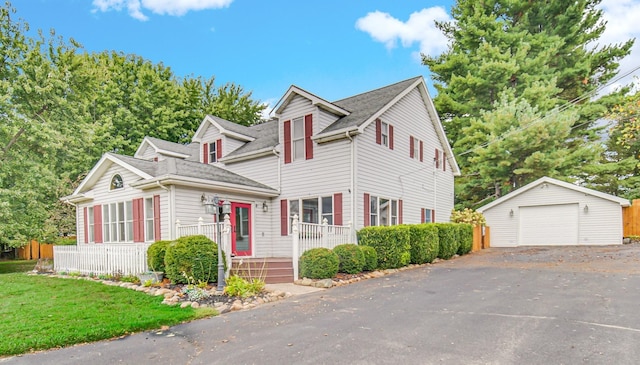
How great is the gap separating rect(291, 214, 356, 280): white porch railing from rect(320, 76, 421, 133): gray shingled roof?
3468 mm

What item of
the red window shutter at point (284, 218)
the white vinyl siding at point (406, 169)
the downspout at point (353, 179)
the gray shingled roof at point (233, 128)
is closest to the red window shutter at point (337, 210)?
the downspout at point (353, 179)

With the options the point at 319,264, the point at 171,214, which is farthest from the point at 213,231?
the point at 319,264

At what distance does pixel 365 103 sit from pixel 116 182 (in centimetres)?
983

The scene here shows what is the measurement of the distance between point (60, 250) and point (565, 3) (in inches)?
1243

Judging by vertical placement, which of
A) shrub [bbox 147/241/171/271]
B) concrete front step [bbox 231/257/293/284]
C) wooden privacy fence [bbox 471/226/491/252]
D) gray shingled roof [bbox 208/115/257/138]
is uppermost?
gray shingled roof [bbox 208/115/257/138]

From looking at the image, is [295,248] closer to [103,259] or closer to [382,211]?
[382,211]

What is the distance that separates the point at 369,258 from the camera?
1085cm

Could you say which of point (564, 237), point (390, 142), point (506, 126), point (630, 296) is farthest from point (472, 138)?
point (630, 296)

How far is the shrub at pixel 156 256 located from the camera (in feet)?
31.8

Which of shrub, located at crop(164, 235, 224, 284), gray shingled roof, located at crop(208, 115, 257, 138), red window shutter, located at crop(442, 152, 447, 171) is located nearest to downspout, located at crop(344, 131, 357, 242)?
shrub, located at crop(164, 235, 224, 284)

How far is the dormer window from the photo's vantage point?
13.1 m

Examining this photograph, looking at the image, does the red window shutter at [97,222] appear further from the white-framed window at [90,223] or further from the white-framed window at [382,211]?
the white-framed window at [382,211]

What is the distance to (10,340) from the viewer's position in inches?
203

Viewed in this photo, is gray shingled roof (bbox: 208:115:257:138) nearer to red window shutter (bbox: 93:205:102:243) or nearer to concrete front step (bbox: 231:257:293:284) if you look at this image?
red window shutter (bbox: 93:205:102:243)
